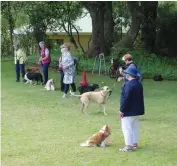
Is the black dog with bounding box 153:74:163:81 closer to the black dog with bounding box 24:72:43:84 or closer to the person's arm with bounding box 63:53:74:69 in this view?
the black dog with bounding box 24:72:43:84

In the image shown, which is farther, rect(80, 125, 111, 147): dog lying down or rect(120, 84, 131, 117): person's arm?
rect(80, 125, 111, 147): dog lying down

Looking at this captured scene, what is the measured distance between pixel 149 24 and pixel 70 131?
60.2 ft

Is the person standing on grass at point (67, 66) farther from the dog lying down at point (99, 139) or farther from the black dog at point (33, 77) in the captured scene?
the dog lying down at point (99, 139)

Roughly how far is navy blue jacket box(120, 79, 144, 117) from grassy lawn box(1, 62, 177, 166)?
792 millimetres

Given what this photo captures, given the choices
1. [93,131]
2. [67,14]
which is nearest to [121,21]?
[67,14]

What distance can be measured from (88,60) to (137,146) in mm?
17038

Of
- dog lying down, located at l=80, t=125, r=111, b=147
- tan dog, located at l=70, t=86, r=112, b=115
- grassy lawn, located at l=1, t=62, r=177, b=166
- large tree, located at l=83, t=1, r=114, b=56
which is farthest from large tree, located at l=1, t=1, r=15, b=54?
dog lying down, located at l=80, t=125, r=111, b=147

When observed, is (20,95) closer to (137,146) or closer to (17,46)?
(17,46)

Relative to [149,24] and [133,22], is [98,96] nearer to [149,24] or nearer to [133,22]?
[133,22]

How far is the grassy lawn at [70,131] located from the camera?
7.92 m

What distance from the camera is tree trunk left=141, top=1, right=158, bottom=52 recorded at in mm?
27255

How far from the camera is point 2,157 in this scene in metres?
8.01

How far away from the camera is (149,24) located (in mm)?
27375

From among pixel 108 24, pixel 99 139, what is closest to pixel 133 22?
pixel 108 24
